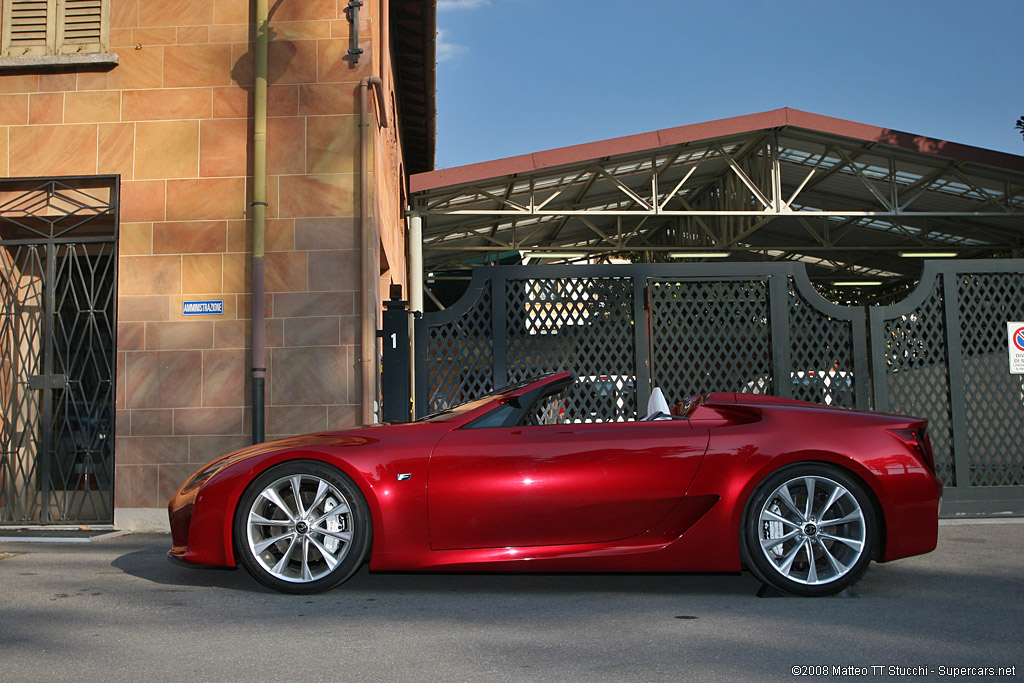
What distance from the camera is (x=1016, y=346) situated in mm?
8477

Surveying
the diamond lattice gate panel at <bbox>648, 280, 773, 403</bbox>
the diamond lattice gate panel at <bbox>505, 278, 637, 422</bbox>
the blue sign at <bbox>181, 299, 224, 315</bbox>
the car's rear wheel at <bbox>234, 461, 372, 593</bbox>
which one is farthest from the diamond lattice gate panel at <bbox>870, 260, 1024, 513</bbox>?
the blue sign at <bbox>181, 299, 224, 315</bbox>

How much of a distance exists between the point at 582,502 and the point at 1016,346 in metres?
5.71

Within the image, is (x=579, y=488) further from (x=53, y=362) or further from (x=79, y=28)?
(x=79, y=28)

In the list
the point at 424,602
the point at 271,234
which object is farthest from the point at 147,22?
the point at 424,602

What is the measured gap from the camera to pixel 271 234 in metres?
8.19

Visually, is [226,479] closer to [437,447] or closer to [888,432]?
[437,447]

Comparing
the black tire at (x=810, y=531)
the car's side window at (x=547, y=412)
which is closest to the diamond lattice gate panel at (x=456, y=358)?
the car's side window at (x=547, y=412)

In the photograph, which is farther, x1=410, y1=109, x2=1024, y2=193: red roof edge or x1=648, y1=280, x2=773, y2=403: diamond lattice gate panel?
x1=410, y1=109, x2=1024, y2=193: red roof edge

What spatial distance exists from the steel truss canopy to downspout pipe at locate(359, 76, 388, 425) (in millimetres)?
6400

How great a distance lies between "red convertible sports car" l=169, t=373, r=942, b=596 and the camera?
15.3 ft

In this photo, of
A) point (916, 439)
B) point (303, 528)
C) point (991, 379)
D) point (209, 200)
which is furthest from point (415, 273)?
point (916, 439)

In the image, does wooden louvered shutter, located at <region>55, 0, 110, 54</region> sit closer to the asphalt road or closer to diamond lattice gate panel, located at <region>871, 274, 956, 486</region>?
the asphalt road

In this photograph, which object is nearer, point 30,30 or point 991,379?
point 991,379

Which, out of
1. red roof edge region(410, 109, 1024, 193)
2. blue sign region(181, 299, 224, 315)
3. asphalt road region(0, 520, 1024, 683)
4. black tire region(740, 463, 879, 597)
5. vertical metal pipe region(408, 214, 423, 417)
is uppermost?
red roof edge region(410, 109, 1024, 193)
